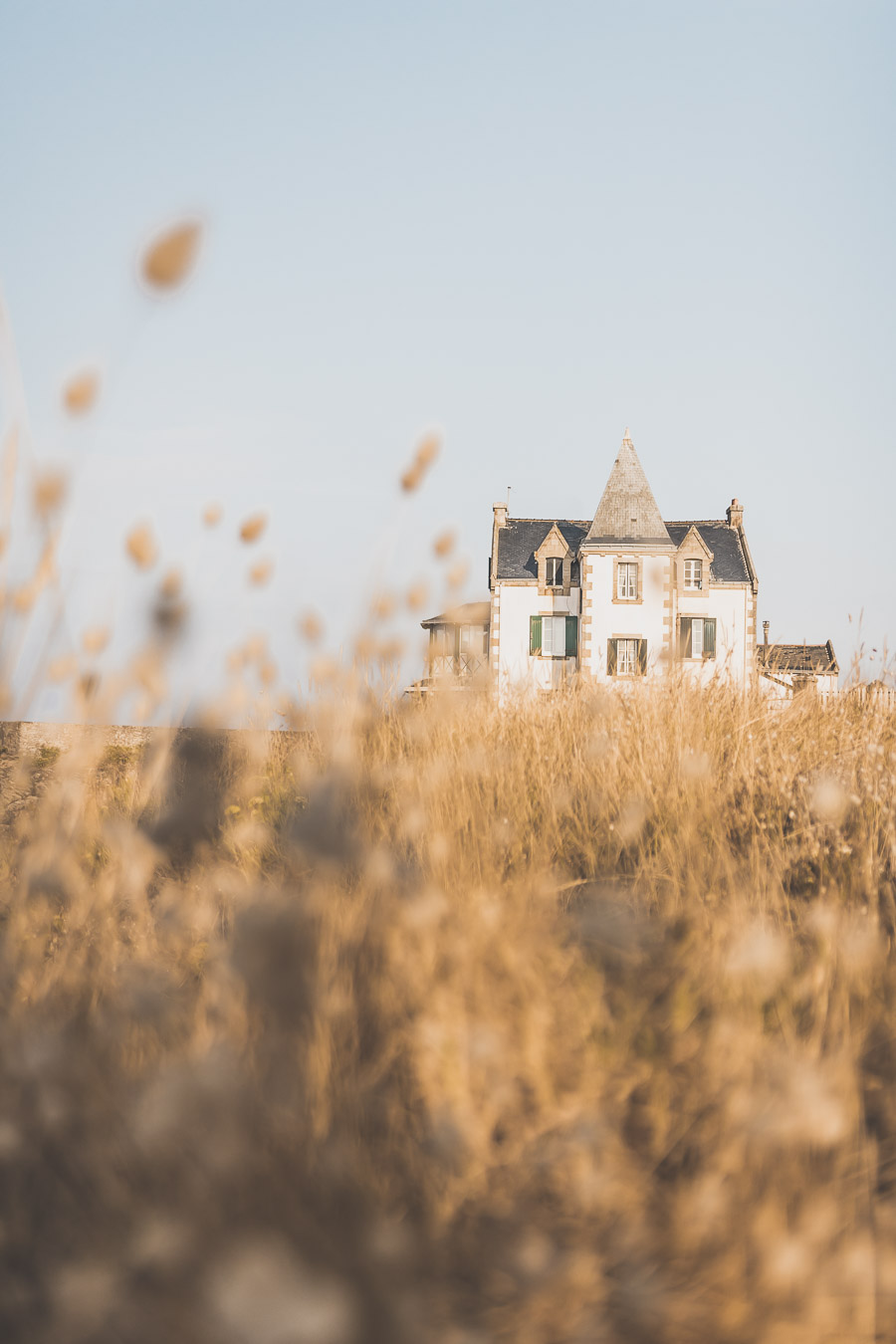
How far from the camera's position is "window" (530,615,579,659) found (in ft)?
92.1

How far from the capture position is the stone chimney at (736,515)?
3038 centimetres

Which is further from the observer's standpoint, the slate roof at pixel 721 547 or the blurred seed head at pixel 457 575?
the slate roof at pixel 721 547

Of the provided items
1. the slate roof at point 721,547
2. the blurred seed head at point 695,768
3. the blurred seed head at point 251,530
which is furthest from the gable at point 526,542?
the blurred seed head at point 251,530

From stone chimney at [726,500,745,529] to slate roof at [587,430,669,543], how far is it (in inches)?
135

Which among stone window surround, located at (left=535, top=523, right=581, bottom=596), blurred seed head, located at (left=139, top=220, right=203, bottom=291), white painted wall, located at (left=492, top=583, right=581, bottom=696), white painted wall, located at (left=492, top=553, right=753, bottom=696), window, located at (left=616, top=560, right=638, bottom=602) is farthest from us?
stone window surround, located at (left=535, top=523, right=581, bottom=596)

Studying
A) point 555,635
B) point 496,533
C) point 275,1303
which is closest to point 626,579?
point 555,635

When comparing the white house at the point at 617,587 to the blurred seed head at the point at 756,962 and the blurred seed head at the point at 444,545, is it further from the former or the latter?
the blurred seed head at the point at 756,962

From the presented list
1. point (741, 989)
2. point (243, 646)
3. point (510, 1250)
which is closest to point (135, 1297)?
point (510, 1250)

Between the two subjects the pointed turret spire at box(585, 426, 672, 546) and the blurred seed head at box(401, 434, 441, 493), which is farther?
the pointed turret spire at box(585, 426, 672, 546)

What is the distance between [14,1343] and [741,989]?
1245 mm

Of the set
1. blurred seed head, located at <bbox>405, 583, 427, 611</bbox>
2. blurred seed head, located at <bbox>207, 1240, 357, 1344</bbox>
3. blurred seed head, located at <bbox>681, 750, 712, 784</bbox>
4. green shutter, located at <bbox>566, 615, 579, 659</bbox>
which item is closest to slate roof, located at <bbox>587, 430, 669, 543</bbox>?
green shutter, located at <bbox>566, 615, 579, 659</bbox>

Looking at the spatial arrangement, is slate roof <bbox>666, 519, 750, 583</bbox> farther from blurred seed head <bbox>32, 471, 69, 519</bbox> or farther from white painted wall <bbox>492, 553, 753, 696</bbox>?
blurred seed head <bbox>32, 471, 69, 519</bbox>

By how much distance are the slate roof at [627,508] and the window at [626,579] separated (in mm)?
838

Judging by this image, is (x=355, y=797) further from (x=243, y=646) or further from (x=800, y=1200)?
(x=800, y=1200)
